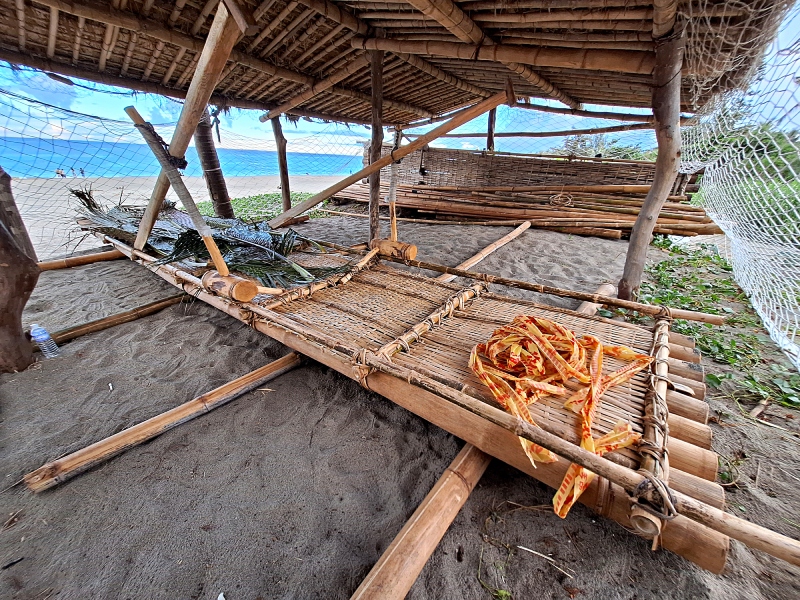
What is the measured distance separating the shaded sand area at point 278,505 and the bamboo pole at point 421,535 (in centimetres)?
15

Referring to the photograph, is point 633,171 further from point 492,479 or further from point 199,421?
point 199,421

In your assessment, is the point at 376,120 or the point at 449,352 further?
the point at 376,120

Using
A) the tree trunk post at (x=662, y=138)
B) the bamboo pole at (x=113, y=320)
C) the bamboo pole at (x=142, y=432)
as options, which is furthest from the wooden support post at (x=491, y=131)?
the bamboo pole at (x=142, y=432)

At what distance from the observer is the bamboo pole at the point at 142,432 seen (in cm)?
132

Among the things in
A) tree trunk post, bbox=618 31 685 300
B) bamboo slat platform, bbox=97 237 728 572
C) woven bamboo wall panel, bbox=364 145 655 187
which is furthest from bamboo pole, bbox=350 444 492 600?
woven bamboo wall panel, bbox=364 145 655 187

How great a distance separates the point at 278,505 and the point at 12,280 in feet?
6.80

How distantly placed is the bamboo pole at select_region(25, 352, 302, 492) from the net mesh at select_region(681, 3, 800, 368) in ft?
10.7

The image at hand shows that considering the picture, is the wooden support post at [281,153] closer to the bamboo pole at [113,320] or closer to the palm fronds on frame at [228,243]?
the palm fronds on frame at [228,243]

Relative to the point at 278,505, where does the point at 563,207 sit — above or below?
above

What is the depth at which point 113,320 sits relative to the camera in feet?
8.38

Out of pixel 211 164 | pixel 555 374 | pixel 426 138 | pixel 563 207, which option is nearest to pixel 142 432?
pixel 555 374

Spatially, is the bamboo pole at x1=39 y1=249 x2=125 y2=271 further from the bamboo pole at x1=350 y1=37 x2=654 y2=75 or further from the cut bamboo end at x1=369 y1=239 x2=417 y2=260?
the bamboo pole at x1=350 y1=37 x2=654 y2=75

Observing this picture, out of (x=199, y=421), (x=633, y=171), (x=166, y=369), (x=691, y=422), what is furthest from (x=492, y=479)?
(x=633, y=171)

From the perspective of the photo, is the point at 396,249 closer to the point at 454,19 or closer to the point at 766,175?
the point at 454,19
